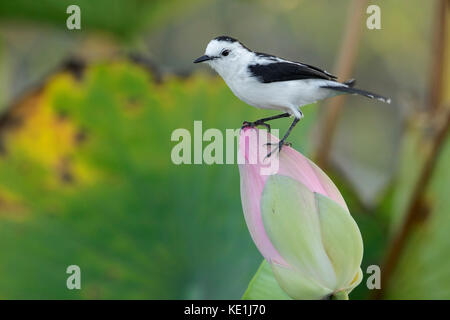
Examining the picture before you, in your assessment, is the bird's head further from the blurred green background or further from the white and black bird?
the blurred green background

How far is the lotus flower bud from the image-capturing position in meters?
0.26

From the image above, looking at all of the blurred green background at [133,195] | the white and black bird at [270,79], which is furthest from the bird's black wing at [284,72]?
the blurred green background at [133,195]

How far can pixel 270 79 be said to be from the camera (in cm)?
30

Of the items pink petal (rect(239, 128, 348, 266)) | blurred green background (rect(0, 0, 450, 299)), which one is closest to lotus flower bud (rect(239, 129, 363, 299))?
pink petal (rect(239, 128, 348, 266))

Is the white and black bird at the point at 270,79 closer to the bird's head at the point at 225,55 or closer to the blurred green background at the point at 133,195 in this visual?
the bird's head at the point at 225,55

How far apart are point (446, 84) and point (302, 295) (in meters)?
0.40

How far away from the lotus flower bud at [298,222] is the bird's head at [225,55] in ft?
0.18

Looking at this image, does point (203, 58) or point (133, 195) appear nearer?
point (203, 58)

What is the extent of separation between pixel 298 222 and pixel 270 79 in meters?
0.08

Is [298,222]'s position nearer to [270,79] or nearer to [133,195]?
[270,79]

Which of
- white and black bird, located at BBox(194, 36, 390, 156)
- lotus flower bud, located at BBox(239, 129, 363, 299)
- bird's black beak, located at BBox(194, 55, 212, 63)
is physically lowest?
lotus flower bud, located at BBox(239, 129, 363, 299)

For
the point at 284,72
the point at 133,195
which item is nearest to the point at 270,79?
the point at 284,72

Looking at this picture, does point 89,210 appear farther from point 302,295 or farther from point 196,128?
point 302,295
